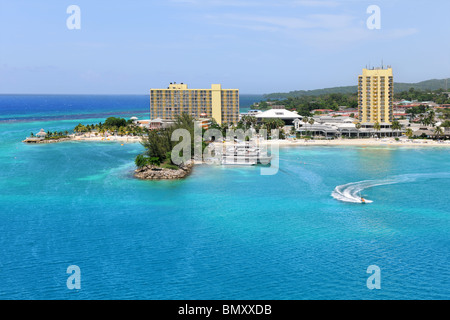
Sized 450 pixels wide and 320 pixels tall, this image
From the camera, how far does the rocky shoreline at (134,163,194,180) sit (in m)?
38.9

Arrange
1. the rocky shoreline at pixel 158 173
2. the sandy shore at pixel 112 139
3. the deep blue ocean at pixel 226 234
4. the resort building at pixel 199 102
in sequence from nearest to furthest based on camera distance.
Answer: the deep blue ocean at pixel 226 234 → the rocky shoreline at pixel 158 173 → the sandy shore at pixel 112 139 → the resort building at pixel 199 102

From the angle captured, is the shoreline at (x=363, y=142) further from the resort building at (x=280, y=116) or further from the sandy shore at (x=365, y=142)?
the resort building at (x=280, y=116)

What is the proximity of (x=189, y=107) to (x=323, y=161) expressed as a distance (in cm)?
3840

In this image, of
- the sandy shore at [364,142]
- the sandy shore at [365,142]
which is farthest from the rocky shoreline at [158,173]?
the sandy shore at [365,142]

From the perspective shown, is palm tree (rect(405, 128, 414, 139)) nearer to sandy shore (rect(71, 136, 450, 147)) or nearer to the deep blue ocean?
sandy shore (rect(71, 136, 450, 147))

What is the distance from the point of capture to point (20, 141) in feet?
223

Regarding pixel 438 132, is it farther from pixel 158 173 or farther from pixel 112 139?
pixel 112 139

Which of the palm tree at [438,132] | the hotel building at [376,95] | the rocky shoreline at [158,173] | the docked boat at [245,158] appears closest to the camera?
the rocky shoreline at [158,173]

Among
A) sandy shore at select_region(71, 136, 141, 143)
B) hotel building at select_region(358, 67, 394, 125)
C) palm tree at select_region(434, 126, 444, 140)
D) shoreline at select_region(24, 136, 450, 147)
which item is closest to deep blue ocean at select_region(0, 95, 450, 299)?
shoreline at select_region(24, 136, 450, 147)

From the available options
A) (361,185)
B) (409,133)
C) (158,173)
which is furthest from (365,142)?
(158,173)

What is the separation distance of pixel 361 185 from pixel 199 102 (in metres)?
49.3

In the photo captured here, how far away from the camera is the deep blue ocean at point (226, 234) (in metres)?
18.5

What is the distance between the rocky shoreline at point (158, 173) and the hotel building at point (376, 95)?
143ft
